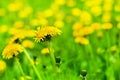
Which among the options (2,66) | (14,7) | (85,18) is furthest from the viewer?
(14,7)

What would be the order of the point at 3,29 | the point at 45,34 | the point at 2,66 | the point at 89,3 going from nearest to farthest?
the point at 45,34 → the point at 2,66 → the point at 3,29 → the point at 89,3

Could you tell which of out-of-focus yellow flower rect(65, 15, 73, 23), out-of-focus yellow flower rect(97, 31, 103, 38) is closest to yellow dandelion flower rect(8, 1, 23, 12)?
out-of-focus yellow flower rect(65, 15, 73, 23)

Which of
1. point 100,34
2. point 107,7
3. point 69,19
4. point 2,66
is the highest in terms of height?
point 107,7

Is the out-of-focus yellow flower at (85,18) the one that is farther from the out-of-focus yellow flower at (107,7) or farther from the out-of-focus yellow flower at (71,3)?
the out-of-focus yellow flower at (71,3)

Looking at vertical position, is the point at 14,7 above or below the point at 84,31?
above

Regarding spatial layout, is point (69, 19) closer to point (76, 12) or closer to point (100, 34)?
point (76, 12)

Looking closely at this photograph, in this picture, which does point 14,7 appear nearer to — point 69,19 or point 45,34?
point 69,19

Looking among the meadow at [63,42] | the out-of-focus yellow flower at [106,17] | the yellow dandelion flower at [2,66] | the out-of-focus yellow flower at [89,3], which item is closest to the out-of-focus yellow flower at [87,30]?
the meadow at [63,42]

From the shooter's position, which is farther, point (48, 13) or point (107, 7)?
point (48, 13)

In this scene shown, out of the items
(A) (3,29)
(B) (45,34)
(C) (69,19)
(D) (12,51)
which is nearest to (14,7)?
(A) (3,29)
